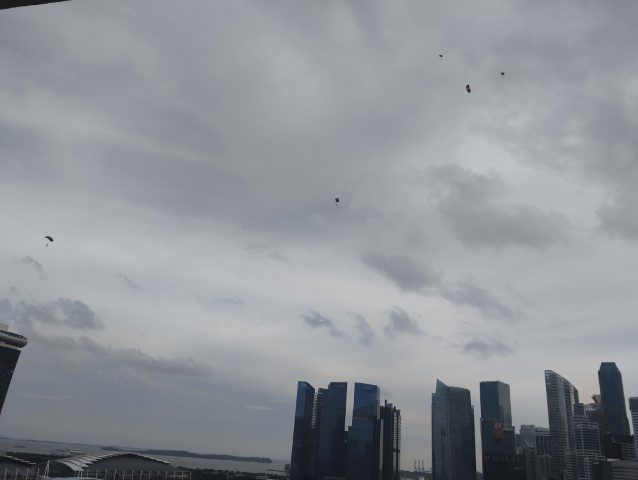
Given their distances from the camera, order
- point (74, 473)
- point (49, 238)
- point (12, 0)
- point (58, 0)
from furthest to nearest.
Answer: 1. point (74, 473)
2. point (49, 238)
3. point (58, 0)
4. point (12, 0)

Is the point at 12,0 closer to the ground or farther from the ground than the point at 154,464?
farther from the ground

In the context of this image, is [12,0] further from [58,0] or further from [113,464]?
[113,464]

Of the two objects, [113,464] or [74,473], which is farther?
[113,464]

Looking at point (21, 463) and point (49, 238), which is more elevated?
point (49, 238)

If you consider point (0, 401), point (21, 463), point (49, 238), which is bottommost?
point (21, 463)

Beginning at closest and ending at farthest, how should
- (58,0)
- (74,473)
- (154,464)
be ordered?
(58,0) < (74,473) < (154,464)

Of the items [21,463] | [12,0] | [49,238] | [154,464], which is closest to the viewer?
[12,0]

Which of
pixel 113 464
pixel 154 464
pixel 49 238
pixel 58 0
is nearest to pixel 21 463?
pixel 113 464

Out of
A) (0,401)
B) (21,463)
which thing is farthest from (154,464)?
(0,401)

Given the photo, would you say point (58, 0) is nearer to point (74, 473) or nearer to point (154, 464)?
point (74, 473)
